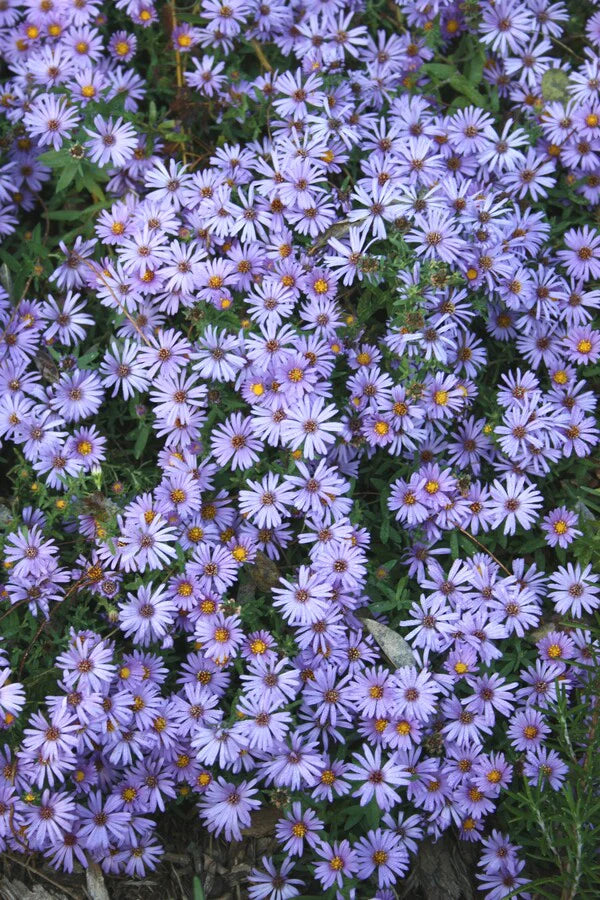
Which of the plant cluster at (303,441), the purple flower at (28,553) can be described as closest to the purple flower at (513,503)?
the plant cluster at (303,441)

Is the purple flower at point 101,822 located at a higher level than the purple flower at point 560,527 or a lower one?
lower

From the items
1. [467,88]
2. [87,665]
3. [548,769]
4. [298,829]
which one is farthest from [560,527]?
[467,88]

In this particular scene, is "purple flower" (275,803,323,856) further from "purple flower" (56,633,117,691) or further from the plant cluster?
"purple flower" (56,633,117,691)

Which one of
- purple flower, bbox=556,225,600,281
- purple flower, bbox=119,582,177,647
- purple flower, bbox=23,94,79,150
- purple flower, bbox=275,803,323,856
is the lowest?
purple flower, bbox=275,803,323,856

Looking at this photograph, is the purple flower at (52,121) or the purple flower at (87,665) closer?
the purple flower at (87,665)

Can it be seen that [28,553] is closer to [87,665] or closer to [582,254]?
[87,665]

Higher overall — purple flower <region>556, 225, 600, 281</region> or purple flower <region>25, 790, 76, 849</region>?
purple flower <region>556, 225, 600, 281</region>

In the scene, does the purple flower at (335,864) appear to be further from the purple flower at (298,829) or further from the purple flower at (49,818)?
the purple flower at (49,818)

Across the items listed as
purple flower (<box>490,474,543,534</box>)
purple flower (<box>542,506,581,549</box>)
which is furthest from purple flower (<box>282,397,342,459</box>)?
purple flower (<box>542,506,581,549</box>)

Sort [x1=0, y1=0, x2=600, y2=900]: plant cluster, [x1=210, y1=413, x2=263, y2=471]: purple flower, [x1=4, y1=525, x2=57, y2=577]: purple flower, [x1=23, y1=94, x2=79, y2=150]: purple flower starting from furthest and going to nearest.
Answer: [x1=23, y1=94, x2=79, y2=150]: purple flower < [x1=210, y1=413, x2=263, y2=471]: purple flower < [x1=4, y1=525, x2=57, y2=577]: purple flower < [x1=0, y1=0, x2=600, y2=900]: plant cluster

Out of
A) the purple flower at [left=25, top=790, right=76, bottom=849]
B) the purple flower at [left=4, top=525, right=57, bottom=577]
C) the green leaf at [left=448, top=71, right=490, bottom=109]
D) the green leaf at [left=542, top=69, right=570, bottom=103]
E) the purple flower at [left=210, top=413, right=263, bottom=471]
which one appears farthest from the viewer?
the green leaf at [left=542, top=69, right=570, bottom=103]
